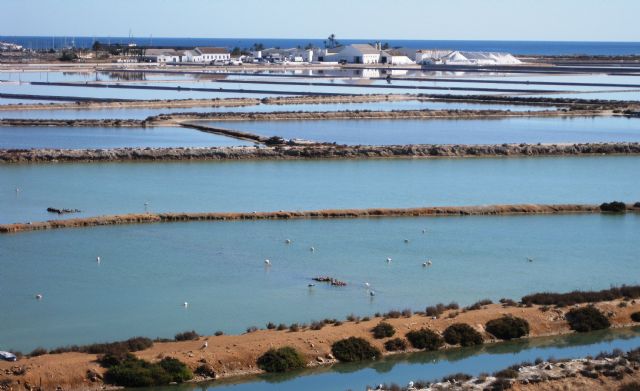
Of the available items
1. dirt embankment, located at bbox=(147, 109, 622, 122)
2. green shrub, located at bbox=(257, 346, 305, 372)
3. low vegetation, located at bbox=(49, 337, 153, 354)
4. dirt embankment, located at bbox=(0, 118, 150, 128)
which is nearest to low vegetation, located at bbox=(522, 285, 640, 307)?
green shrub, located at bbox=(257, 346, 305, 372)

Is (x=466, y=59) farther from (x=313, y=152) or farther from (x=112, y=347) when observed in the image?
(x=112, y=347)

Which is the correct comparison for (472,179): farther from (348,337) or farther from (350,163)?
(348,337)

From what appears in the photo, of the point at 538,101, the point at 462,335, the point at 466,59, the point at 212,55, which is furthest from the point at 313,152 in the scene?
the point at 466,59

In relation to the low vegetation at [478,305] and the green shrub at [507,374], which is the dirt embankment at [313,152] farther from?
the green shrub at [507,374]

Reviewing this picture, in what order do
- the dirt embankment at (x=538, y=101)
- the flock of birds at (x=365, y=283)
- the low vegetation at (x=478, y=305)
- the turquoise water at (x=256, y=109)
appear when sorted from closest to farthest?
1. the low vegetation at (x=478, y=305)
2. the flock of birds at (x=365, y=283)
3. the turquoise water at (x=256, y=109)
4. the dirt embankment at (x=538, y=101)

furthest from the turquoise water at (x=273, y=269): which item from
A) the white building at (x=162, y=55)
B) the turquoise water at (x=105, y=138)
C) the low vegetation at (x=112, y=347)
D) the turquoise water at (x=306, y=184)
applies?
the white building at (x=162, y=55)
